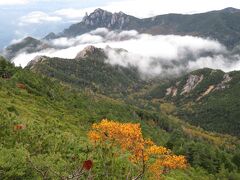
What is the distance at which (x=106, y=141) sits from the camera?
182 feet

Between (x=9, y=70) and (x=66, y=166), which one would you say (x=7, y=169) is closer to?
(x=66, y=166)

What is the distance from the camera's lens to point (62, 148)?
57062 mm

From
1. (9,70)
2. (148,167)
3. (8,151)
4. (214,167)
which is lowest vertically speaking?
(214,167)

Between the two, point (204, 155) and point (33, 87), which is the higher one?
point (33, 87)

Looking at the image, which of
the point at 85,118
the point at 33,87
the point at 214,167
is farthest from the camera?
the point at 33,87

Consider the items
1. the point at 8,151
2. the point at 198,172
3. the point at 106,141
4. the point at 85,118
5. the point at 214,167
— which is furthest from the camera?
the point at 85,118

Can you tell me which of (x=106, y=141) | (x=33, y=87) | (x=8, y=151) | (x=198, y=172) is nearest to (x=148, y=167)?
(x=106, y=141)

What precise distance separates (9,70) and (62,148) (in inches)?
4917

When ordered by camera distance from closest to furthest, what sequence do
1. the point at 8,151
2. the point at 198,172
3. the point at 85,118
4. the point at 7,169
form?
the point at 7,169 < the point at 8,151 < the point at 198,172 < the point at 85,118

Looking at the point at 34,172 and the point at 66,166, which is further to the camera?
the point at 66,166

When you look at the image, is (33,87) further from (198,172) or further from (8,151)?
(8,151)

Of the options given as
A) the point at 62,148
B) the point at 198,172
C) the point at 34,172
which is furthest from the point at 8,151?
the point at 198,172

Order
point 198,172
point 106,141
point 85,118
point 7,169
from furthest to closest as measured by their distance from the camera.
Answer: point 85,118, point 198,172, point 106,141, point 7,169

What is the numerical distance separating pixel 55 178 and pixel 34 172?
2.25m
